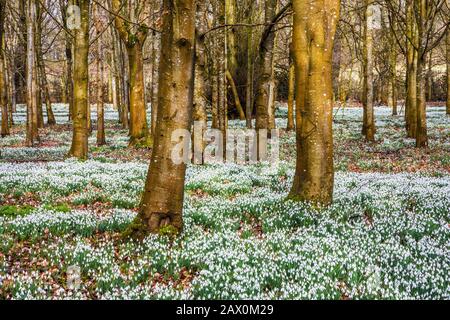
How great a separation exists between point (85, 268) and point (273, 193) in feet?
18.9

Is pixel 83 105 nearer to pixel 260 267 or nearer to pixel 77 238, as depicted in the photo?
pixel 77 238

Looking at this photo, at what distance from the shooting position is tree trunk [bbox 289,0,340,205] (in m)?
8.27

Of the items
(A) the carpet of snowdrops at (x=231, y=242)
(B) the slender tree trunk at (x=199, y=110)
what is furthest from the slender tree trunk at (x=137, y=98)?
(A) the carpet of snowdrops at (x=231, y=242)

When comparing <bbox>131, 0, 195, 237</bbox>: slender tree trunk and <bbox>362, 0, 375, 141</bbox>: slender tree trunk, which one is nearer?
<bbox>131, 0, 195, 237</bbox>: slender tree trunk

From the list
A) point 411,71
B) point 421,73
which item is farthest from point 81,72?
point 411,71

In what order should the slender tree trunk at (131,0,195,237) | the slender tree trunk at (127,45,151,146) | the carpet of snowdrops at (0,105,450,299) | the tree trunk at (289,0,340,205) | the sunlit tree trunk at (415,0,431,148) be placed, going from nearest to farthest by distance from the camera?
the carpet of snowdrops at (0,105,450,299) → the slender tree trunk at (131,0,195,237) → the tree trunk at (289,0,340,205) → the sunlit tree trunk at (415,0,431,148) → the slender tree trunk at (127,45,151,146)

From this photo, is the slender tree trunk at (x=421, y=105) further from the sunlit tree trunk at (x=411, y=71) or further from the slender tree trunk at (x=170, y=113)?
the slender tree trunk at (x=170, y=113)

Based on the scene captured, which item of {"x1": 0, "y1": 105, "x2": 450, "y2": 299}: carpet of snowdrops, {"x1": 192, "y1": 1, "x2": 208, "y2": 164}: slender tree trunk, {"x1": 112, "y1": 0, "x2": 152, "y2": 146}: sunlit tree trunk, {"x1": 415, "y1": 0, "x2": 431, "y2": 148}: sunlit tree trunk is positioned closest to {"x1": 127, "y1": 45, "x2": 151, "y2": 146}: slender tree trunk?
{"x1": 112, "y1": 0, "x2": 152, "y2": 146}: sunlit tree trunk

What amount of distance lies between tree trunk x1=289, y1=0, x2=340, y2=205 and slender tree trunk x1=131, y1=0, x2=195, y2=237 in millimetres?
2895

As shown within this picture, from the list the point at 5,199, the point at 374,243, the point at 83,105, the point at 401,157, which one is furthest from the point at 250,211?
the point at 401,157

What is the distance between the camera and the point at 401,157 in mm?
17750

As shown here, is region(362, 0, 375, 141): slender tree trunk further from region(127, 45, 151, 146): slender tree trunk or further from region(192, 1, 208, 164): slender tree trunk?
region(127, 45, 151, 146): slender tree trunk

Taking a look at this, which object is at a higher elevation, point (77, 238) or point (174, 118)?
point (174, 118)

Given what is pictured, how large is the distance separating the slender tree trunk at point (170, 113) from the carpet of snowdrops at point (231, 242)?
0.41m
